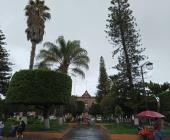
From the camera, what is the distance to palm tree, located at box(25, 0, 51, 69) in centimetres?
4322

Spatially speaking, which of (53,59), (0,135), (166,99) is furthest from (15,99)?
(166,99)

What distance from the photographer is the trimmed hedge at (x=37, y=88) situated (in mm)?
34188

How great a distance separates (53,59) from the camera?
4728 cm

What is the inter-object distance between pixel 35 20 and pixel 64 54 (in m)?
5.59

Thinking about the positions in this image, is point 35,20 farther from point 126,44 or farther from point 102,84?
point 102,84

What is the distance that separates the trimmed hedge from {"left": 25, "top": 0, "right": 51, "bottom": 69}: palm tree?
731 centimetres

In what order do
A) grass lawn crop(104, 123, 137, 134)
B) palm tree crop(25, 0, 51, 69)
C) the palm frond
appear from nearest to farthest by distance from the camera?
grass lawn crop(104, 123, 137, 134), palm tree crop(25, 0, 51, 69), the palm frond

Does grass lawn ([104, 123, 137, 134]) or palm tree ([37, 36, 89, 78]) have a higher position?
palm tree ([37, 36, 89, 78])

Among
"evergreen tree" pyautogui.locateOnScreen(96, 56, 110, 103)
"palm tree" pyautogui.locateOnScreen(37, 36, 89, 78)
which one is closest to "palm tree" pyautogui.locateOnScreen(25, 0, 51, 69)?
"palm tree" pyautogui.locateOnScreen(37, 36, 89, 78)

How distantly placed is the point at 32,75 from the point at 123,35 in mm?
15093

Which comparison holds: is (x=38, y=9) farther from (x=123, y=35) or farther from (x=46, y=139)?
(x=46, y=139)

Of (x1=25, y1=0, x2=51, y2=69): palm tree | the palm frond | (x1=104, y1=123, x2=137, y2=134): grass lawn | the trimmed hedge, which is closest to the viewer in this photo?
(x1=104, y1=123, x2=137, y2=134): grass lawn

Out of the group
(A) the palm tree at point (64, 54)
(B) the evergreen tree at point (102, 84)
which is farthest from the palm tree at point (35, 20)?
(B) the evergreen tree at point (102, 84)

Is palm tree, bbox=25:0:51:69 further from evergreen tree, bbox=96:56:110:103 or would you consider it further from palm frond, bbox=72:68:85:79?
evergreen tree, bbox=96:56:110:103
